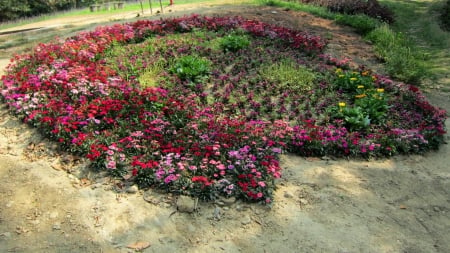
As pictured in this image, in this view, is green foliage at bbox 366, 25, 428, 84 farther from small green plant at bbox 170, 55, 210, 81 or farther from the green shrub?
small green plant at bbox 170, 55, 210, 81

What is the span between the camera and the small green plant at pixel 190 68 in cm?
743

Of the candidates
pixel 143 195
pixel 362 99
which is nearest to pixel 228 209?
pixel 143 195

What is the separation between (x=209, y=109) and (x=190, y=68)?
1.64 meters

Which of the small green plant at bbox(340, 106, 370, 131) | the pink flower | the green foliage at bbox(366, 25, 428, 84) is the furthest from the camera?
the green foliage at bbox(366, 25, 428, 84)

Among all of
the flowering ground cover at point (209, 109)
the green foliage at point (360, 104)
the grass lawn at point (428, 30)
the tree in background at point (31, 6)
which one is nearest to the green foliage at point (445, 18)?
the grass lawn at point (428, 30)

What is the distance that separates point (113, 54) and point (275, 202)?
6013mm

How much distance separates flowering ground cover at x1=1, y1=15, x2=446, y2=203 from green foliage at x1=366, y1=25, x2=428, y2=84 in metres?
1.23

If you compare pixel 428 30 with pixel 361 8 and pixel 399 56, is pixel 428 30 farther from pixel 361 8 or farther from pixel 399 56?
pixel 399 56

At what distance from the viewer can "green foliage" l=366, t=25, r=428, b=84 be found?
8883mm

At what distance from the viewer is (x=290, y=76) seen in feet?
25.7

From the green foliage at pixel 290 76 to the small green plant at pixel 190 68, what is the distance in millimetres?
1309

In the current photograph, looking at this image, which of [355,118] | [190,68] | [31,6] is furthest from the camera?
[31,6]

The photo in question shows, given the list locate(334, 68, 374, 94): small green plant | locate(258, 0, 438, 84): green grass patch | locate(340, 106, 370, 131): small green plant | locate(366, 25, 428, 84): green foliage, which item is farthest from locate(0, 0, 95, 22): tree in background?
locate(340, 106, 370, 131): small green plant

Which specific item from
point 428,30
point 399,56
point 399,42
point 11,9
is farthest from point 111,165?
point 11,9
